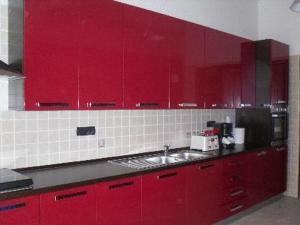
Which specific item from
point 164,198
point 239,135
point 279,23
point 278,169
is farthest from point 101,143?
point 279,23

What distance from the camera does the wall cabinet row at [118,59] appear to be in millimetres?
2098

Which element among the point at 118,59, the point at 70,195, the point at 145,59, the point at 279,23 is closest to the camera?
the point at 70,195

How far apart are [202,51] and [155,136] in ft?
3.43

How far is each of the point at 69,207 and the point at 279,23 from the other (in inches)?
156

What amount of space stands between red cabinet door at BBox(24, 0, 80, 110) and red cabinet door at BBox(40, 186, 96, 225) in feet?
1.95

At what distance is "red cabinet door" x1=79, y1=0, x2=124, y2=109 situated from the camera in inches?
91.0

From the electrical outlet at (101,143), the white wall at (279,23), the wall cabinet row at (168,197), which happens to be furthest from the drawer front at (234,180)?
the white wall at (279,23)

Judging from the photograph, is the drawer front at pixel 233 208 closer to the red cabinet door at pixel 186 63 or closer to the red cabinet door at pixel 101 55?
the red cabinet door at pixel 186 63

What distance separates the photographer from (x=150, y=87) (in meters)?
2.80

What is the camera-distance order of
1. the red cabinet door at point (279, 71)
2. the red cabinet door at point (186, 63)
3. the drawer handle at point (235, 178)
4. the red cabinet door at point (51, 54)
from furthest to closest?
the red cabinet door at point (279, 71) < the drawer handle at point (235, 178) < the red cabinet door at point (186, 63) < the red cabinet door at point (51, 54)

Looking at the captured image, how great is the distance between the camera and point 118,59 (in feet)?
8.32

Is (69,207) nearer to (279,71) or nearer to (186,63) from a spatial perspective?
(186,63)

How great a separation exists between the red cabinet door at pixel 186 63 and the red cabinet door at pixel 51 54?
3.52ft

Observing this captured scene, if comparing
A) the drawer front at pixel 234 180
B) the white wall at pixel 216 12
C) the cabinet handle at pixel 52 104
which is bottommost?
the drawer front at pixel 234 180
